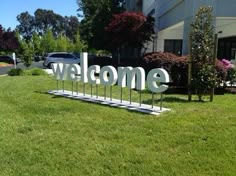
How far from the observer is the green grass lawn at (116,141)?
5.44 m

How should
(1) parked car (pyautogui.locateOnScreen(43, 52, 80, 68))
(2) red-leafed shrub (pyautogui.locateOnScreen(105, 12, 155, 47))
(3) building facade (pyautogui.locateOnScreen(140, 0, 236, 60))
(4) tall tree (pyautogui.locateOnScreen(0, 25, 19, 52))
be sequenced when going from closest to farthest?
(3) building facade (pyautogui.locateOnScreen(140, 0, 236, 60)), (2) red-leafed shrub (pyautogui.locateOnScreen(105, 12, 155, 47)), (1) parked car (pyautogui.locateOnScreen(43, 52, 80, 68)), (4) tall tree (pyautogui.locateOnScreen(0, 25, 19, 52))

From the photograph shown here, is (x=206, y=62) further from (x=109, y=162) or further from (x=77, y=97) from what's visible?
(x=109, y=162)

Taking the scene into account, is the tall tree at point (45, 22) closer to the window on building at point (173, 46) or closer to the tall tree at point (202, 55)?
the window on building at point (173, 46)

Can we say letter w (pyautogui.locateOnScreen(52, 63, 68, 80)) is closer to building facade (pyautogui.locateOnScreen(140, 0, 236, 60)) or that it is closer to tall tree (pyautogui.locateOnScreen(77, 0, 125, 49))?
building facade (pyautogui.locateOnScreen(140, 0, 236, 60))

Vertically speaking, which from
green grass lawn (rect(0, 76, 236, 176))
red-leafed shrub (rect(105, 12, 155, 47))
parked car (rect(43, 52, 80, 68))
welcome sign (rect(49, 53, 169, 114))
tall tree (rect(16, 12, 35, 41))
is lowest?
green grass lawn (rect(0, 76, 236, 176))

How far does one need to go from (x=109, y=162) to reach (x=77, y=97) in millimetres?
5636

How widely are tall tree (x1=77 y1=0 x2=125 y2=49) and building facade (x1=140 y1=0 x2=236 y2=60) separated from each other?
430 centimetres

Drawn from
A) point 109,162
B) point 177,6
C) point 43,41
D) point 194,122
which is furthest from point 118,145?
point 43,41

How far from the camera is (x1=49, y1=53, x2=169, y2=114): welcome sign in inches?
350

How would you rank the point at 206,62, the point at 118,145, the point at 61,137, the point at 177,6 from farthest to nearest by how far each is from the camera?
the point at 177,6
the point at 206,62
the point at 61,137
the point at 118,145

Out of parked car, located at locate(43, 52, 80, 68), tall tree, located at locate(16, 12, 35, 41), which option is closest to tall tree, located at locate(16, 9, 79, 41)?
tall tree, located at locate(16, 12, 35, 41)

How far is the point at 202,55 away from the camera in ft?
34.7

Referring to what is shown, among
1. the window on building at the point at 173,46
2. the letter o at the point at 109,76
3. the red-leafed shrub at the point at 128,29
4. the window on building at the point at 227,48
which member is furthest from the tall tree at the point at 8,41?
the letter o at the point at 109,76

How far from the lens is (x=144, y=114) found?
8.48m
